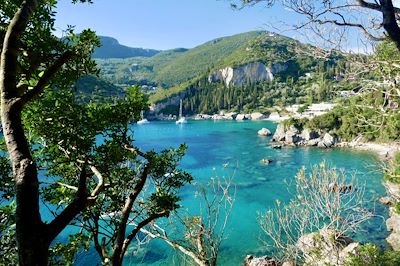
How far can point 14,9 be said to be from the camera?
393 cm

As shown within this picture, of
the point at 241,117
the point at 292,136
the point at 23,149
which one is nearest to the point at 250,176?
the point at 292,136

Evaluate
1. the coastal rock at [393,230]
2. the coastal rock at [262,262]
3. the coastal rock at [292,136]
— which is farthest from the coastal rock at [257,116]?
the coastal rock at [262,262]

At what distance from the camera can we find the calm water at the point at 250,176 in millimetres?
20391

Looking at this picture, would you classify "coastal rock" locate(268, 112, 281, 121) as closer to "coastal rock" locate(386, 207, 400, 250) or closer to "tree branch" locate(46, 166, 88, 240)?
"coastal rock" locate(386, 207, 400, 250)

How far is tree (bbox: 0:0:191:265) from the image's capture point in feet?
8.85

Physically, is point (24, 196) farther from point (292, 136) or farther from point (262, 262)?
point (292, 136)

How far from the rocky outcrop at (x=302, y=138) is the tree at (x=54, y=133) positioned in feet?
192

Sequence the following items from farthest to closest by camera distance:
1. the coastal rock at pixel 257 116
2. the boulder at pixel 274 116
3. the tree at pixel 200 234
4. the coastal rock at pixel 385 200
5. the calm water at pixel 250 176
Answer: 1. the coastal rock at pixel 257 116
2. the boulder at pixel 274 116
3. the coastal rock at pixel 385 200
4. the calm water at pixel 250 176
5. the tree at pixel 200 234

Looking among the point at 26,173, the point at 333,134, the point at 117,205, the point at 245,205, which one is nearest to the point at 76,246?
the point at 117,205

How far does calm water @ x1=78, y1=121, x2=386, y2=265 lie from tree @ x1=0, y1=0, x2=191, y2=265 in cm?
708

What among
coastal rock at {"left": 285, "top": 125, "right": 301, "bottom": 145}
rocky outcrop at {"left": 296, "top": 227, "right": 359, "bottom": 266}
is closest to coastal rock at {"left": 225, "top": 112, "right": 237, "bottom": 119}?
coastal rock at {"left": 285, "top": 125, "right": 301, "bottom": 145}

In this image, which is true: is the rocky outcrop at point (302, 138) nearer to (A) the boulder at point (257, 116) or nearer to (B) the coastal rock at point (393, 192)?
(B) the coastal rock at point (393, 192)

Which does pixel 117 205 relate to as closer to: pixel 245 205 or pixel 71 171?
pixel 71 171

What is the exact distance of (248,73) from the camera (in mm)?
177375
